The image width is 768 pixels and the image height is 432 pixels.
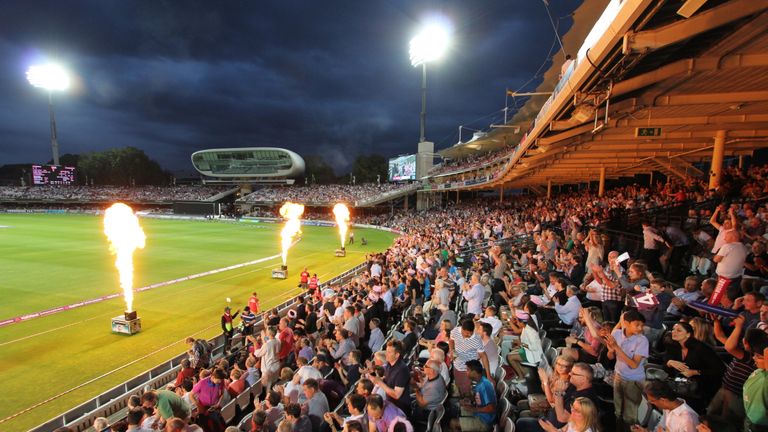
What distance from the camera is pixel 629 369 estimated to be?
380 cm

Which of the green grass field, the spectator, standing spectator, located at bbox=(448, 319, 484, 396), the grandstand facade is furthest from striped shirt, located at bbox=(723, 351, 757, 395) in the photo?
the grandstand facade

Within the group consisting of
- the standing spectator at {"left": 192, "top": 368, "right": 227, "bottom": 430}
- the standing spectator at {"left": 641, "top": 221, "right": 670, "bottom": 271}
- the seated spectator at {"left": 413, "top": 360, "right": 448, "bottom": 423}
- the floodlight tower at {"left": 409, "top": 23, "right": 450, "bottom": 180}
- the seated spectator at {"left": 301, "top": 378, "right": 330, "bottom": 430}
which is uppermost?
the floodlight tower at {"left": 409, "top": 23, "right": 450, "bottom": 180}

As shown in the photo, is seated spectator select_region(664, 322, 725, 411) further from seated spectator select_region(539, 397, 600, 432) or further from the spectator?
the spectator

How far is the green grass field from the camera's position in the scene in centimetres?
944

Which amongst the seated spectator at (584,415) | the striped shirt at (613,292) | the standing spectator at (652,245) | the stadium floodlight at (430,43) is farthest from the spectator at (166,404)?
the stadium floodlight at (430,43)

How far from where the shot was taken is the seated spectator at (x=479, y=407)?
12.3 ft

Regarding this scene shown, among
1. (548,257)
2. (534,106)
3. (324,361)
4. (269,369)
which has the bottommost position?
(269,369)

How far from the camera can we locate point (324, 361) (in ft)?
18.5

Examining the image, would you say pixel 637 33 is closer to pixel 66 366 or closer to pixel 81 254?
pixel 66 366

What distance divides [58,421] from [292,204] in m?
56.2

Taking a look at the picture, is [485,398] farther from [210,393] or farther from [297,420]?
[210,393]

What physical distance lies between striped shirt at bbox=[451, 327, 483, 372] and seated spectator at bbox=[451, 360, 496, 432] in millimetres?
682

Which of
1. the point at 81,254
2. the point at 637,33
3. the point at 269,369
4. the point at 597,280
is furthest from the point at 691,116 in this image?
the point at 81,254

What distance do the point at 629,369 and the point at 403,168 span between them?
6251 centimetres
